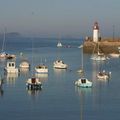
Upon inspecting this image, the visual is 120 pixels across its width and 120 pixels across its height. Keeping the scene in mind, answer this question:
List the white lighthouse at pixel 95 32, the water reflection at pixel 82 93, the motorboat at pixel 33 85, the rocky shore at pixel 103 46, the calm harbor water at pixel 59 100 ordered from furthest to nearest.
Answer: the white lighthouse at pixel 95 32 → the rocky shore at pixel 103 46 → the motorboat at pixel 33 85 → the water reflection at pixel 82 93 → the calm harbor water at pixel 59 100

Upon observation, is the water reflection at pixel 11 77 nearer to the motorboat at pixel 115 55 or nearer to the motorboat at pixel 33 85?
the motorboat at pixel 33 85

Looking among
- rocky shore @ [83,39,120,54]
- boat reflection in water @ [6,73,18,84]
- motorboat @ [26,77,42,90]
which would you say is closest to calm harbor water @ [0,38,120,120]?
boat reflection in water @ [6,73,18,84]

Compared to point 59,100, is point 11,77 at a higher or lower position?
higher

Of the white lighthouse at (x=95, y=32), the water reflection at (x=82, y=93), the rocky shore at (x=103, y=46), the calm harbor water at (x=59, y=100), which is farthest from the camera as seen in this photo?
the white lighthouse at (x=95, y=32)

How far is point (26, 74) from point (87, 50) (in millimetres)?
48637

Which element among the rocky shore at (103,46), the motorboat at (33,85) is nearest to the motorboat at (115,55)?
the rocky shore at (103,46)

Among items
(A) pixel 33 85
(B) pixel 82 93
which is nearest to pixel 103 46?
(A) pixel 33 85

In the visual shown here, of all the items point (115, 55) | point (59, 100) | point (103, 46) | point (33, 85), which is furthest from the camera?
point (103, 46)

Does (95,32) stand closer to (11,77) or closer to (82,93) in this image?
(11,77)

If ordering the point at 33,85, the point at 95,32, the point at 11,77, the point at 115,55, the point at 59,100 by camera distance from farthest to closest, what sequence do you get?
the point at 95,32 → the point at 115,55 → the point at 11,77 → the point at 33,85 → the point at 59,100

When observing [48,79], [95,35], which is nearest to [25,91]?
[48,79]

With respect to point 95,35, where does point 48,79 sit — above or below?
below

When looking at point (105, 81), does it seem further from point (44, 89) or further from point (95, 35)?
point (95, 35)

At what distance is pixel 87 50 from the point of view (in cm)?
9938
